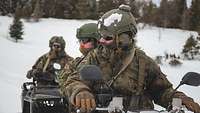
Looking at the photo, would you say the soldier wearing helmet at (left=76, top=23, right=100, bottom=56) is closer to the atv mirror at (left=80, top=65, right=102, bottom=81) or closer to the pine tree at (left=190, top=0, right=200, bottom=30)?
the atv mirror at (left=80, top=65, right=102, bottom=81)

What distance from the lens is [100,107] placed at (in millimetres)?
3854

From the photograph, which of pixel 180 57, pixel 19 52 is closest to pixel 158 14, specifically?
pixel 180 57

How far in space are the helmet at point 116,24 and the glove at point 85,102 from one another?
0.73 metres

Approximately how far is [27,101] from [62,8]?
167 feet

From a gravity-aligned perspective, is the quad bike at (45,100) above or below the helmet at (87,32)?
below

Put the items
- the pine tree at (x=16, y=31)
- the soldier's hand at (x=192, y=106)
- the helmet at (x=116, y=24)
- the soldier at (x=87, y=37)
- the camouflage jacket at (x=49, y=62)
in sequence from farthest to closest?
the pine tree at (x=16, y=31), the camouflage jacket at (x=49, y=62), the soldier at (x=87, y=37), the helmet at (x=116, y=24), the soldier's hand at (x=192, y=106)

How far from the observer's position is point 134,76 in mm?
4574

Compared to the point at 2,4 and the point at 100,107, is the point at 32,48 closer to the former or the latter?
the point at 2,4

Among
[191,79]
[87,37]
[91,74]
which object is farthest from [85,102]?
[87,37]

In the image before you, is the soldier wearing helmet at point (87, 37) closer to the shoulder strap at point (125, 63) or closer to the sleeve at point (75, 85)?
the sleeve at point (75, 85)

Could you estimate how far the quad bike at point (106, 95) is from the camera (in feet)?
11.7

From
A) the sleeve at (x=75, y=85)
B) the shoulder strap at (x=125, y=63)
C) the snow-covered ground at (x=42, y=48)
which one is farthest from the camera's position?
the snow-covered ground at (x=42, y=48)

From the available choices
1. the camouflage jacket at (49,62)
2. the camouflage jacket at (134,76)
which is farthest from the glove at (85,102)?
the camouflage jacket at (49,62)

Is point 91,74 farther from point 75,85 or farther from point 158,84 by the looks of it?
point 158,84
